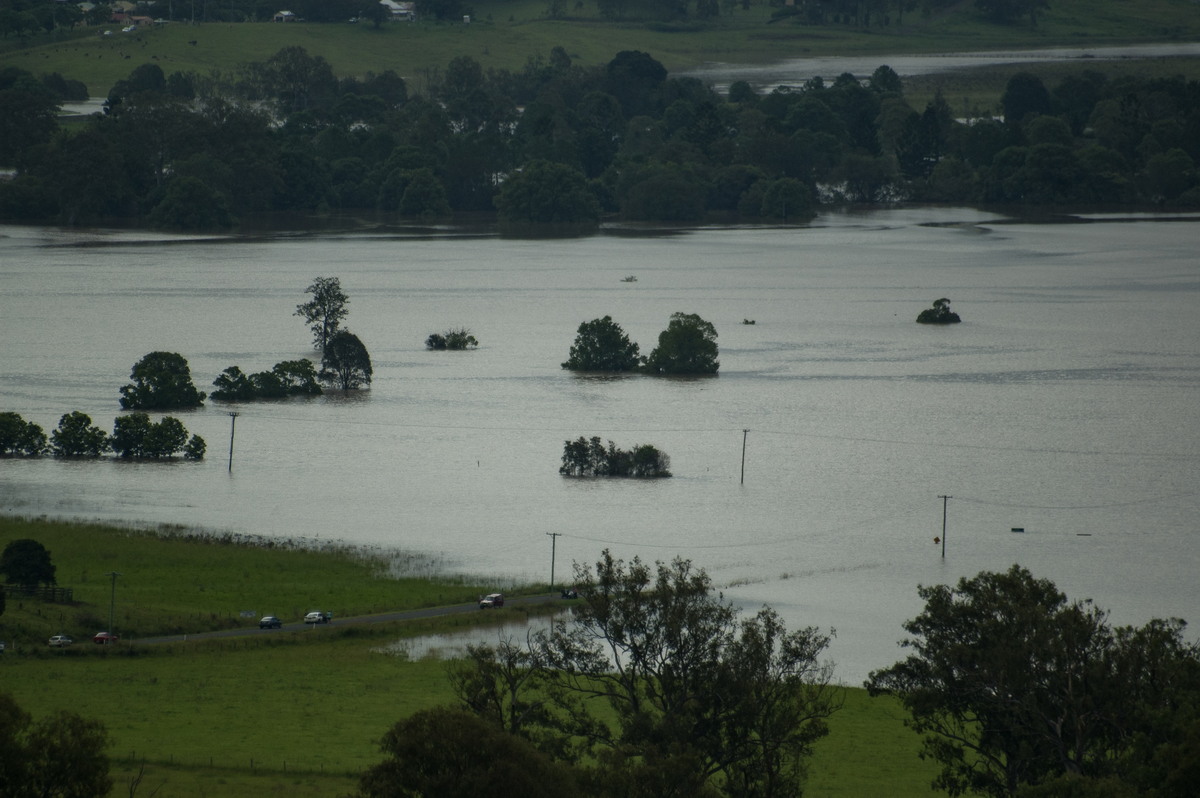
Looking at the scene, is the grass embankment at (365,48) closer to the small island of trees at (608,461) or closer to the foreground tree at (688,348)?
the foreground tree at (688,348)

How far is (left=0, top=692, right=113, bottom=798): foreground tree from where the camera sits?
63.1 feet

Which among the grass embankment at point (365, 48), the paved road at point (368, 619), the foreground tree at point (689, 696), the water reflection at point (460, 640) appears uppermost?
the grass embankment at point (365, 48)

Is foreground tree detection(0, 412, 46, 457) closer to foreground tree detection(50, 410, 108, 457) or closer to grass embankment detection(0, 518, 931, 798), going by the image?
foreground tree detection(50, 410, 108, 457)

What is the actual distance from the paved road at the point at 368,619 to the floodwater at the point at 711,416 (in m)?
2.55

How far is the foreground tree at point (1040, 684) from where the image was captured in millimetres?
22203

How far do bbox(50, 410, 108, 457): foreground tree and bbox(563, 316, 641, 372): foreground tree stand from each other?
72.7 feet

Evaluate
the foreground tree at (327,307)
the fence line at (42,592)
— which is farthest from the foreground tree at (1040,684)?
the foreground tree at (327,307)

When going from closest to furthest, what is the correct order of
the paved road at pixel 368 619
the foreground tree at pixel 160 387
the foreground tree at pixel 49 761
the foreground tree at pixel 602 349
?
the foreground tree at pixel 49 761 → the paved road at pixel 368 619 → the foreground tree at pixel 160 387 → the foreground tree at pixel 602 349

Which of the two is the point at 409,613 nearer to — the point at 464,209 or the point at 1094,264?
the point at 1094,264

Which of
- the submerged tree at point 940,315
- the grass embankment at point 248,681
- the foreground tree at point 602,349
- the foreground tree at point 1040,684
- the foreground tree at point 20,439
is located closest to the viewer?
the foreground tree at point 1040,684

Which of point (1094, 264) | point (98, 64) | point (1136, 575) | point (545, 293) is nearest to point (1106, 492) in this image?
point (1136, 575)

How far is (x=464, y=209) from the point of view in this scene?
139m

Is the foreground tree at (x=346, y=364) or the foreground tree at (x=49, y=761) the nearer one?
the foreground tree at (x=49, y=761)

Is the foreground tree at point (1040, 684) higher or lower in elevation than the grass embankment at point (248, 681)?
higher
